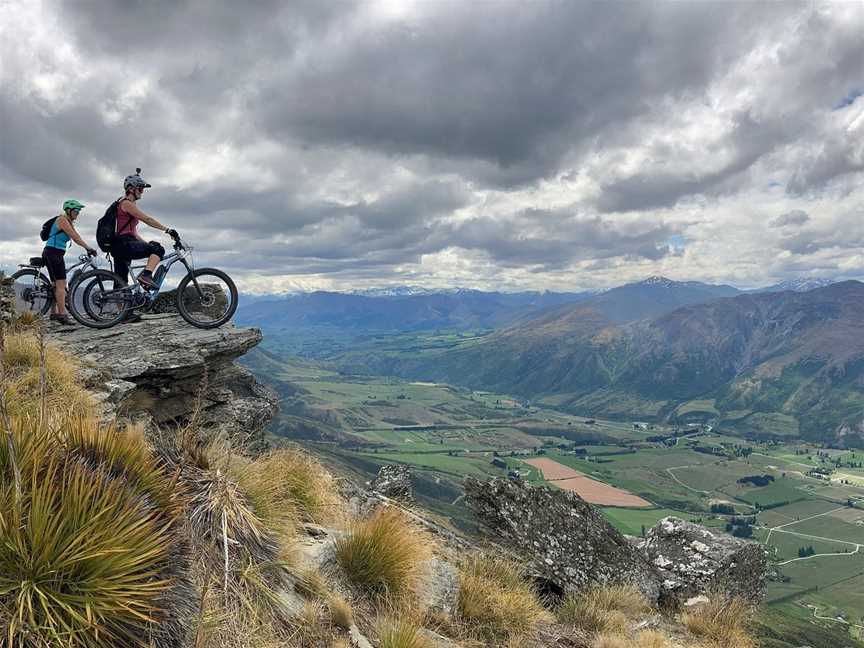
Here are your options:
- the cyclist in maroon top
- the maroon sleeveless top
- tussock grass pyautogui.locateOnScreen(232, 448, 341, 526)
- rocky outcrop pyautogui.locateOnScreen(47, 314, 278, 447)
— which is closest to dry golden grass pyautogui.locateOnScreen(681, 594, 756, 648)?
tussock grass pyautogui.locateOnScreen(232, 448, 341, 526)

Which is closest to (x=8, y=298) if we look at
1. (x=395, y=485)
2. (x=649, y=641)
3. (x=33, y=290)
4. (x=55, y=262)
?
(x=33, y=290)

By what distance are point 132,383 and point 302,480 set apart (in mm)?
→ 4791

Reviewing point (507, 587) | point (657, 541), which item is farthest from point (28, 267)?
point (657, 541)

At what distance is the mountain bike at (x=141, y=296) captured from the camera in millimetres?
13430

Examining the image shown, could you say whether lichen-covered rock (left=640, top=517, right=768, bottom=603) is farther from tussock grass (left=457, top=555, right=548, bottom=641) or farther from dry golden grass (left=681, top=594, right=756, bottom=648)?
tussock grass (left=457, top=555, right=548, bottom=641)

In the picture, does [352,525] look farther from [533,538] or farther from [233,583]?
[533,538]

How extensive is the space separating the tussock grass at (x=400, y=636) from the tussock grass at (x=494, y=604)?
1649 mm

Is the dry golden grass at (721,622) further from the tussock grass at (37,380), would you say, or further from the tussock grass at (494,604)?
the tussock grass at (37,380)

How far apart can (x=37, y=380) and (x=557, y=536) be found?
1121cm

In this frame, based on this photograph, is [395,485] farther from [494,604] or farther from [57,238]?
[57,238]

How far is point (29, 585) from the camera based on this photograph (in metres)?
3.18

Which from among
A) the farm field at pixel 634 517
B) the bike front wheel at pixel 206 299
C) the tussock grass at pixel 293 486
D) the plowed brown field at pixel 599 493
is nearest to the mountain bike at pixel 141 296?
the bike front wheel at pixel 206 299

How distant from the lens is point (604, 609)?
379 inches

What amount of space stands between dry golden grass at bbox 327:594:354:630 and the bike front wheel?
9814mm
